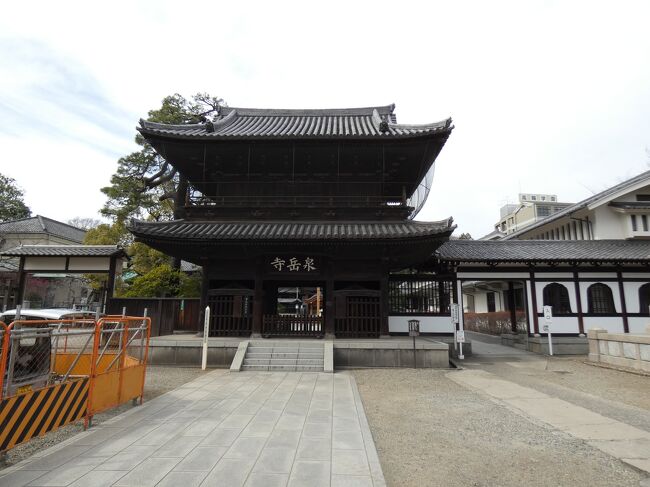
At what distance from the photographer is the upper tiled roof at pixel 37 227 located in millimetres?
44156

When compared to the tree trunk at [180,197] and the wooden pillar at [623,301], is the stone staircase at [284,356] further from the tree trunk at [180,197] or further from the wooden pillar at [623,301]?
the tree trunk at [180,197]

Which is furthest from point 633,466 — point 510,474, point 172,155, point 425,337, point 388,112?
point 388,112

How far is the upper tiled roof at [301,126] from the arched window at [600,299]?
1164 centimetres

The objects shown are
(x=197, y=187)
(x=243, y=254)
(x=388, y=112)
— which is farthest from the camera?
(x=388, y=112)

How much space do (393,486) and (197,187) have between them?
1577 centimetres

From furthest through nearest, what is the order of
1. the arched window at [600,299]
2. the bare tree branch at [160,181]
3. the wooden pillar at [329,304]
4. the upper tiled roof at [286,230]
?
the bare tree branch at [160,181] < the arched window at [600,299] < the wooden pillar at [329,304] < the upper tiled roof at [286,230]

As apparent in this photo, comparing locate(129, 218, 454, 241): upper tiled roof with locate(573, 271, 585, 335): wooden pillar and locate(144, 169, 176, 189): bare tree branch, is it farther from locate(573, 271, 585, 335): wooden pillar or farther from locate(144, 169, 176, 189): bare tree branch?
locate(144, 169, 176, 189): bare tree branch

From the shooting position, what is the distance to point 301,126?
18.0 m

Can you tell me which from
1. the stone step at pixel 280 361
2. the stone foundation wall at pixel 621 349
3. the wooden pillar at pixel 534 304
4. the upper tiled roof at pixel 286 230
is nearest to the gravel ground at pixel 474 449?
the stone step at pixel 280 361

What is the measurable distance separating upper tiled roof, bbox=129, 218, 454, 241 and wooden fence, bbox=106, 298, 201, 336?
442 cm

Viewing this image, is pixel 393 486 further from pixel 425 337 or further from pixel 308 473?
pixel 425 337

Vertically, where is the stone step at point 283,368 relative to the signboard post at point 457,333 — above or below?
below

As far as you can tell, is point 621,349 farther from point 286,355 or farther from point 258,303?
point 258,303

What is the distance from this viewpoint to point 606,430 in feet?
21.5
